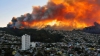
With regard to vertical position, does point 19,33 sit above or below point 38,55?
above

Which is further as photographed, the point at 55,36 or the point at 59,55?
the point at 55,36

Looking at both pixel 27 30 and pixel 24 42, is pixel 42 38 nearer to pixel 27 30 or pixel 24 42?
pixel 27 30

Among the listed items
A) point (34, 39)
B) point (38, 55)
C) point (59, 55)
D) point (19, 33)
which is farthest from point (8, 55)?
point (19, 33)

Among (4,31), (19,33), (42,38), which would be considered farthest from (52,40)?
(4,31)

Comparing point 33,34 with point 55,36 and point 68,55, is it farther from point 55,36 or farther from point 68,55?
point 68,55

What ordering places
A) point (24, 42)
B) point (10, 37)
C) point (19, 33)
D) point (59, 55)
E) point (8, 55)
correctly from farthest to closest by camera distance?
1. point (19, 33)
2. point (10, 37)
3. point (24, 42)
4. point (59, 55)
5. point (8, 55)

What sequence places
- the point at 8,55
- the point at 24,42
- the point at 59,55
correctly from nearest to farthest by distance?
the point at 8,55
the point at 59,55
the point at 24,42

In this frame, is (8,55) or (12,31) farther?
(12,31)

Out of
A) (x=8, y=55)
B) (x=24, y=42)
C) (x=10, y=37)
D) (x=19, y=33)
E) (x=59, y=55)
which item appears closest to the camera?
(x=8, y=55)

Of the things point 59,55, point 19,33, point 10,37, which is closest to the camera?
point 59,55
